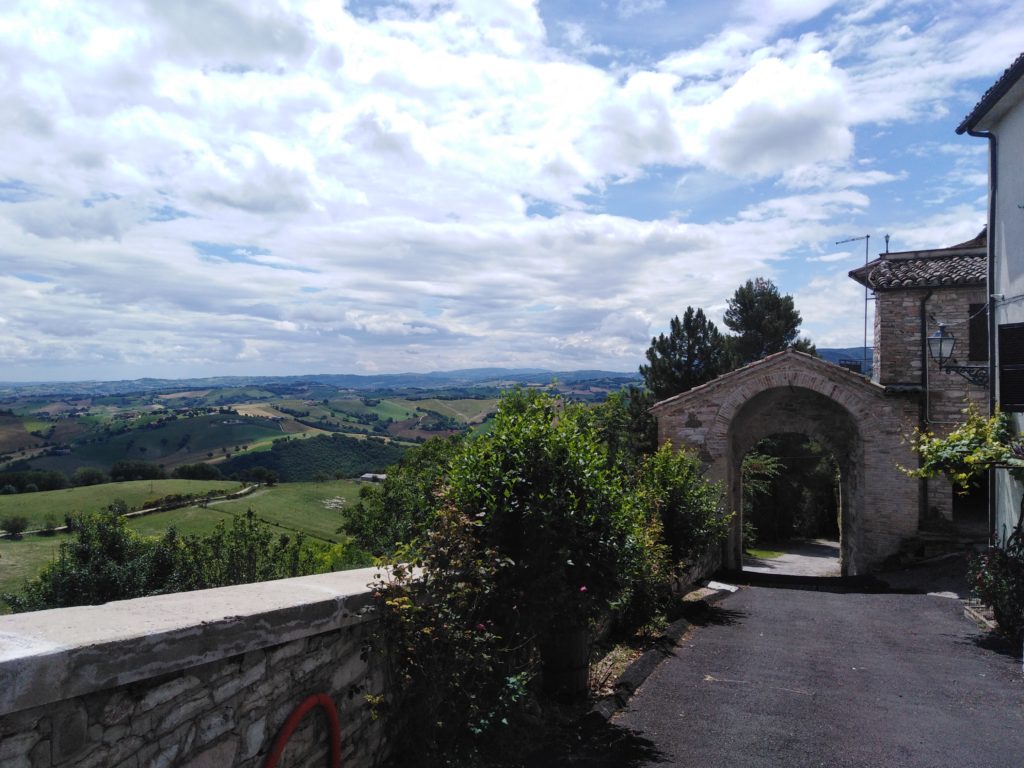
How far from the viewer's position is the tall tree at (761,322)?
36750 millimetres

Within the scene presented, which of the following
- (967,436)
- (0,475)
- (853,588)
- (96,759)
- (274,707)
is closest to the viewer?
(96,759)

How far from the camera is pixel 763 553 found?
31109 millimetres

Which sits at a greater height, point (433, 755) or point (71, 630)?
point (71, 630)

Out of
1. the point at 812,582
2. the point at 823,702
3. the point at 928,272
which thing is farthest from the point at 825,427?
the point at 823,702

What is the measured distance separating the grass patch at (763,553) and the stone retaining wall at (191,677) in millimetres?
27984

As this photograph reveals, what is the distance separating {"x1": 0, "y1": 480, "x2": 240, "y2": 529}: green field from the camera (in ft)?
131

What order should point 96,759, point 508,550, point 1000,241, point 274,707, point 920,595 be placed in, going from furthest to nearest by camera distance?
point 920,595 < point 1000,241 < point 508,550 < point 274,707 < point 96,759

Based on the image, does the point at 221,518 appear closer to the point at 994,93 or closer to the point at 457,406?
the point at 994,93

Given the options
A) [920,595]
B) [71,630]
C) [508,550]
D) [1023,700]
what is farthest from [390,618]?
[920,595]

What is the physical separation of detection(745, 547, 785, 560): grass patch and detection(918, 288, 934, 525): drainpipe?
41.2 ft

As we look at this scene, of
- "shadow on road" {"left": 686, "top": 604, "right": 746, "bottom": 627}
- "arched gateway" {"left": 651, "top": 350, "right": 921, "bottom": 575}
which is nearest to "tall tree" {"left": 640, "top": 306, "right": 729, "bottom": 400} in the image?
"arched gateway" {"left": 651, "top": 350, "right": 921, "bottom": 575}

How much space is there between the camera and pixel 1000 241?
38.9 feet

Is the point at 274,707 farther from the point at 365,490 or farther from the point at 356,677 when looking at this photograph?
the point at 365,490

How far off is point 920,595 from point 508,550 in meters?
12.2
